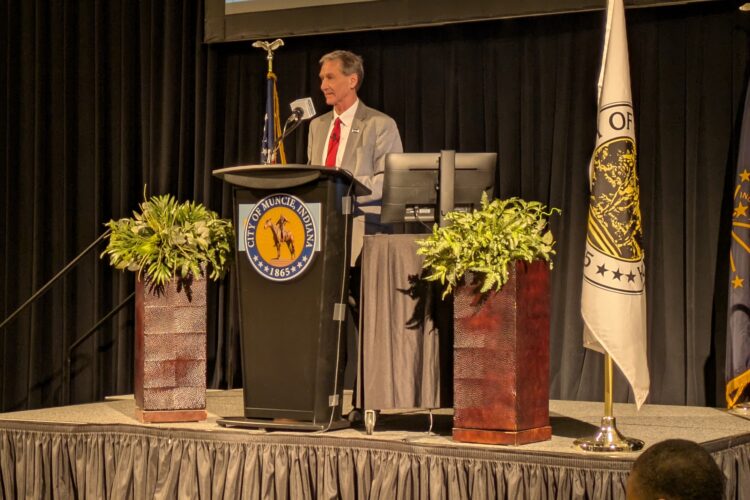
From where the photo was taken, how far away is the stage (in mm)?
3625

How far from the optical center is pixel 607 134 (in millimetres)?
3840

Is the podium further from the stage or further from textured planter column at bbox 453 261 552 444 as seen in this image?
textured planter column at bbox 453 261 552 444

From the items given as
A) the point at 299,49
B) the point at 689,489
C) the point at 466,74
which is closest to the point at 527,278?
the point at 689,489

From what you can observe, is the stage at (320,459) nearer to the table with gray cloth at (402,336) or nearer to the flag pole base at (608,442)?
the flag pole base at (608,442)

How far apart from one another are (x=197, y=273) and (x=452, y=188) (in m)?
1.22

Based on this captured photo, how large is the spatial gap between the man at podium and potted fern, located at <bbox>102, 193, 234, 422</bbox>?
758mm

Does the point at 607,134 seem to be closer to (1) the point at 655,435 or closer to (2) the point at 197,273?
(1) the point at 655,435

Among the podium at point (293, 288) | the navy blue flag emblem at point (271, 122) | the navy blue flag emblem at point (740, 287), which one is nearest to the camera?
the podium at point (293, 288)

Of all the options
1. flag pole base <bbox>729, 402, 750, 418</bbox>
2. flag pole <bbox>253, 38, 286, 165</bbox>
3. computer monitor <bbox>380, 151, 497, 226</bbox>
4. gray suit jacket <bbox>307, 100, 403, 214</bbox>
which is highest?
flag pole <bbox>253, 38, 286, 165</bbox>

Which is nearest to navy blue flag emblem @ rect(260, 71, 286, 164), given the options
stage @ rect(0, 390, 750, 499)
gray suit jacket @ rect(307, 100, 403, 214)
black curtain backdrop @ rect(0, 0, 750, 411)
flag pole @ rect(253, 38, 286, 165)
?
flag pole @ rect(253, 38, 286, 165)

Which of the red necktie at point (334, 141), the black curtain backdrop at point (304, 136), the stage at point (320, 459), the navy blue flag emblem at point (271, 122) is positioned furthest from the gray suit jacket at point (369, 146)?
the black curtain backdrop at point (304, 136)

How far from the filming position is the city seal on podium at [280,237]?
3.98m

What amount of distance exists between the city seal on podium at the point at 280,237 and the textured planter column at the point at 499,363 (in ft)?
2.15

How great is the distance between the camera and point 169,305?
14.5 ft
